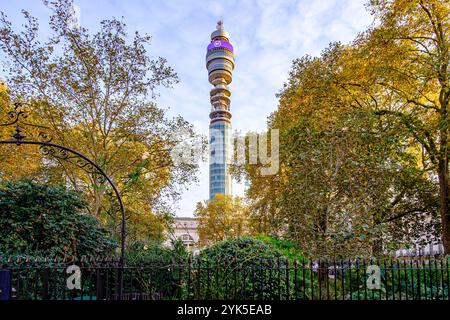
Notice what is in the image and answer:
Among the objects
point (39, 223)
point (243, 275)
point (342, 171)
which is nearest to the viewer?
point (243, 275)

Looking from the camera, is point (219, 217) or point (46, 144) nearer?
point (46, 144)

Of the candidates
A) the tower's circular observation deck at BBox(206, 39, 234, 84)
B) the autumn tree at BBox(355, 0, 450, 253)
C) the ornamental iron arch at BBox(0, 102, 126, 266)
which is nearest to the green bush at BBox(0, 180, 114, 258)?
the ornamental iron arch at BBox(0, 102, 126, 266)

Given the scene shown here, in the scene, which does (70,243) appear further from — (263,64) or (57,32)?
(263,64)

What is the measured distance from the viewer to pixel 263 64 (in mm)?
13914

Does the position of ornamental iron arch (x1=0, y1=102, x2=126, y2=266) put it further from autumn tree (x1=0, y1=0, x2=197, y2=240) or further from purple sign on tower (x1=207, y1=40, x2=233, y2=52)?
purple sign on tower (x1=207, y1=40, x2=233, y2=52)

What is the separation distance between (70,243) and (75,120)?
5.68m

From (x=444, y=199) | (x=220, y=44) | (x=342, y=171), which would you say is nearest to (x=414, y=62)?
(x=444, y=199)

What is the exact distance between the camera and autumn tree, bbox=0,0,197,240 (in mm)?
10594

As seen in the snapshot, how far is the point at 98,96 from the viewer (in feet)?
37.1

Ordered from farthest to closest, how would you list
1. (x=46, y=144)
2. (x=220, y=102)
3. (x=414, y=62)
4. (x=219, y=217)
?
1. (x=220, y=102)
2. (x=219, y=217)
3. (x=414, y=62)
4. (x=46, y=144)

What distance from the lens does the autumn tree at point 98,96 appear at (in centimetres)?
1059

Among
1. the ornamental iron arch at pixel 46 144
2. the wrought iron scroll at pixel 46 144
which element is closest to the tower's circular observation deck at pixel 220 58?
the wrought iron scroll at pixel 46 144

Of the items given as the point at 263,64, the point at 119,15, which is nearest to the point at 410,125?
the point at 263,64

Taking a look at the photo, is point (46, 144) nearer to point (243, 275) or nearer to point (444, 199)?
point (243, 275)
